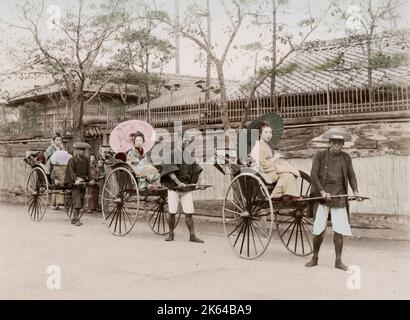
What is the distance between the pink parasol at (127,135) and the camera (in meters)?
10.5

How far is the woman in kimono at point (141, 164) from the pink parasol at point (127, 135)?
33cm

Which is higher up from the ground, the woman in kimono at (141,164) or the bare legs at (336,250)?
the woman in kimono at (141,164)

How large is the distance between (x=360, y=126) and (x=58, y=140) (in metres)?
7.04

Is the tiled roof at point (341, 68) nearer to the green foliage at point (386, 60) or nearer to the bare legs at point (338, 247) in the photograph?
the green foliage at point (386, 60)

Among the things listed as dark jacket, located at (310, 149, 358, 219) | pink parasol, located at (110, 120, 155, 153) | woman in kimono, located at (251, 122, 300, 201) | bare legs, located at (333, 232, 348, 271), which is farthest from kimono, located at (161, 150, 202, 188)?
bare legs, located at (333, 232, 348, 271)

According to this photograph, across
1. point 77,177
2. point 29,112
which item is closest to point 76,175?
point 77,177

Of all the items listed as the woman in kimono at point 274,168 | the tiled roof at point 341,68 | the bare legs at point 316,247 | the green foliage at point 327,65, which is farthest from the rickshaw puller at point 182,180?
the green foliage at point 327,65

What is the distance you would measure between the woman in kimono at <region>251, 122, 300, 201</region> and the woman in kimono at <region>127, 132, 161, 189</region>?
240cm

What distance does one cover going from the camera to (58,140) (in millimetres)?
12695

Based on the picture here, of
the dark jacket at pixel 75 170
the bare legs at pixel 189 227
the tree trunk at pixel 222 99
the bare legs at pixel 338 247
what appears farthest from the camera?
the dark jacket at pixel 75 170

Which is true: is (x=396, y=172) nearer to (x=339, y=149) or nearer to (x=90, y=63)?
(x=339, y=149)

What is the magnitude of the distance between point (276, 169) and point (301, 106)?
11.9ft

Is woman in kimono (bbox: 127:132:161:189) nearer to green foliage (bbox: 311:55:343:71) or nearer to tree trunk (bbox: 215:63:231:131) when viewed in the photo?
tree trunk (bbox: 215:63:231:131)

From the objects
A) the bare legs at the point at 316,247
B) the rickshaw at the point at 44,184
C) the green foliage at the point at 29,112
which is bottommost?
the bare legs at the point at 316,247
